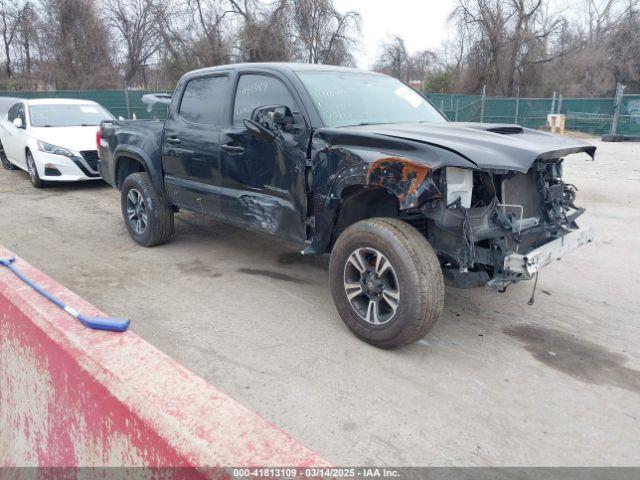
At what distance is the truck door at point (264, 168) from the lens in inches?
168

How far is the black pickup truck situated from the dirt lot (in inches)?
17.4

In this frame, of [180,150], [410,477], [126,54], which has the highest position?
[126,54]

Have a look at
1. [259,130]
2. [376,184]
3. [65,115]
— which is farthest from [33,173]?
[376,184]

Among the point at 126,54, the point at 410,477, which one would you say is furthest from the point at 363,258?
the point at 126,54

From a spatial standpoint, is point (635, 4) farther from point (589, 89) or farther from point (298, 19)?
point (298, 19)

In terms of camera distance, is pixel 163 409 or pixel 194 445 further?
pixel 163 409

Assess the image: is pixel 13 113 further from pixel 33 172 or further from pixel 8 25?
pixel 8 25

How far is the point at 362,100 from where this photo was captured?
4637mm

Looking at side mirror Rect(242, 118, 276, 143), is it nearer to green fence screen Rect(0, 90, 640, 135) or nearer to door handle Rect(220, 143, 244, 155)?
door handle Rect(220, 143, 244, 155)

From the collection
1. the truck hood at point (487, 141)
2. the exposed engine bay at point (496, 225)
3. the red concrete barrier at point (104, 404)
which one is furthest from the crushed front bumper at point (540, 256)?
the red concrete barrier at point (104, 404)

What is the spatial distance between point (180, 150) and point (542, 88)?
3469 cm

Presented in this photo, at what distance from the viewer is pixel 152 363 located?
1.98 metres

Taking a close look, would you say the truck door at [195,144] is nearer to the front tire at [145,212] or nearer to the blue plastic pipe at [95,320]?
the front tire at [145,212]

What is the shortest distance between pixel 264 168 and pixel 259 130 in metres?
0.35
